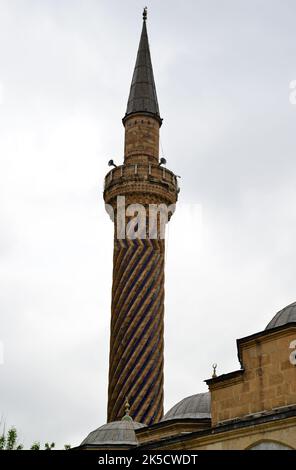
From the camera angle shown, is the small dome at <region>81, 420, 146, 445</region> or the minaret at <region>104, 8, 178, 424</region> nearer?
the small dome at <region>81, 420, 146, 445</region>

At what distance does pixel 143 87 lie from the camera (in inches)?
1014

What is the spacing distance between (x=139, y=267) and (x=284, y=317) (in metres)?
11.2

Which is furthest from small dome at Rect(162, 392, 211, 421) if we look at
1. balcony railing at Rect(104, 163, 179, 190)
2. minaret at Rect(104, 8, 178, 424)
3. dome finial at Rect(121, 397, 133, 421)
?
balcony railing at Rect(104, 163, 179, 190)

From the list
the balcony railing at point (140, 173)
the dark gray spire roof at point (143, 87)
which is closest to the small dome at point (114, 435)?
the balcony railing at point (140, 173)

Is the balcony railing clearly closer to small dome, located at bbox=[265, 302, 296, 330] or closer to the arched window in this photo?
small dome, located at bbox=[265, 302, 296, 330]

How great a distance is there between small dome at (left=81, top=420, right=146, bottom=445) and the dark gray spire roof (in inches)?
440

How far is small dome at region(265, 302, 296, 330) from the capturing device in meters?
12.0

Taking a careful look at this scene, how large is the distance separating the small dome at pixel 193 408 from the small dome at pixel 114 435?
0.89 meters

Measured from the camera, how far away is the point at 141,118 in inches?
979

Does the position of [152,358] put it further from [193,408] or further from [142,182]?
[142,182]
